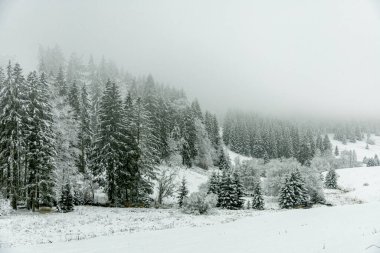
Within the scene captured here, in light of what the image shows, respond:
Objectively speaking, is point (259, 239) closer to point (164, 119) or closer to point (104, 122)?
point (104, 122)

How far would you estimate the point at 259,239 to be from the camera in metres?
15.5

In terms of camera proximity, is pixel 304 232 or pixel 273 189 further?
pixel 273 189

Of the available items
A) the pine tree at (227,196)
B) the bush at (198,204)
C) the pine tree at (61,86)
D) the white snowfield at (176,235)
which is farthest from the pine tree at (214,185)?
the pine tree at (61,86)

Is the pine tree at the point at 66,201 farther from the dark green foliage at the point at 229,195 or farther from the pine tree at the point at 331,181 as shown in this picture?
the pine tree at the point at 331,181

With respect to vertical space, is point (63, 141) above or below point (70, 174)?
above

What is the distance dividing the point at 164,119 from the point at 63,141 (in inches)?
1534

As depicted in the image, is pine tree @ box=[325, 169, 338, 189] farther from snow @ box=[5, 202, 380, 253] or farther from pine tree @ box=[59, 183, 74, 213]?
pine tree @ box=[59, 183, 74, 213]

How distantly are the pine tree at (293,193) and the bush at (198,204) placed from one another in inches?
654

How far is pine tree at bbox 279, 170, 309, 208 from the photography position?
1716 inches

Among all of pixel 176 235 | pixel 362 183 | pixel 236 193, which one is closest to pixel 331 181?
pixel 362 183

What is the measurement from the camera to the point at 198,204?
30359mm

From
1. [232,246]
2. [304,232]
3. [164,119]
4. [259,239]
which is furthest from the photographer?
[164,119]

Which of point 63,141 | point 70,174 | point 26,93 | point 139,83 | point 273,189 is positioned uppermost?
point 139,83

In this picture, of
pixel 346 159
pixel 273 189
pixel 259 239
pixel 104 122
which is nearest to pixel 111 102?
pixel 104 122
